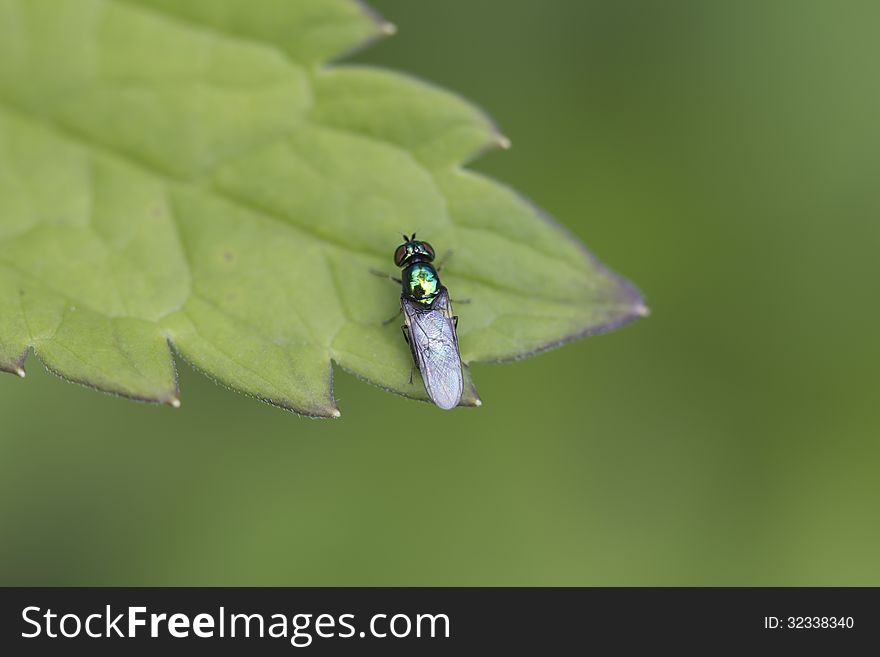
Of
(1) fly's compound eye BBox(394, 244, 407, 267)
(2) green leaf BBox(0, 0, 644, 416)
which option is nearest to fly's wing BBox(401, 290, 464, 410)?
(2) green leaf BBox(0, 0, 644, 416)

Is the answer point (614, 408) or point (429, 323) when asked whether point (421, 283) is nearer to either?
point (429, 323)

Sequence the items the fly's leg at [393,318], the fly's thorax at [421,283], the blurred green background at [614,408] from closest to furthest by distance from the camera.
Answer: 1. the fly's leg at [393,318]
2. the fly's thorax at [421,283]
3. the blurred green background at [614,408]

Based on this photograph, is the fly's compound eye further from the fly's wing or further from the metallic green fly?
the fly's wing

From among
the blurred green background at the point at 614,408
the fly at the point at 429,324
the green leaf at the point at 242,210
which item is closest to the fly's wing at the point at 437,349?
the fly at the point at 429,324

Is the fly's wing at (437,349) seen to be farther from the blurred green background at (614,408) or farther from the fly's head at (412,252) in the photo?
the blurred green background at (614,408)

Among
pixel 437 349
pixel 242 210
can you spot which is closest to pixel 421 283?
pixel 437 349
